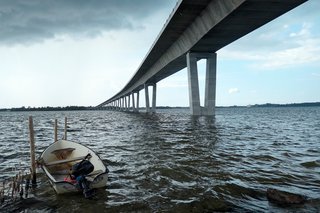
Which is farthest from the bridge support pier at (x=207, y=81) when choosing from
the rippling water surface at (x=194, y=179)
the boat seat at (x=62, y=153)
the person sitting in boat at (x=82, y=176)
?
the person sitting in boat at (x=82, y=176)

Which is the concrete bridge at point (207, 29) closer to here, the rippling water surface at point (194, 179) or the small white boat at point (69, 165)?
the rippling water surface at point (194, 179)

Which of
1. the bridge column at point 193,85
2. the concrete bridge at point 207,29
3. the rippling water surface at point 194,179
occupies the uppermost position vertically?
the concrete bridge at point 207,29

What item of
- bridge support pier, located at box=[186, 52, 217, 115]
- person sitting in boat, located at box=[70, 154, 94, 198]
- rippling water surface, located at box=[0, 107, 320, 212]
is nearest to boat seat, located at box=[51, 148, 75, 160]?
rippling water surface, located at box=[0, 107, 320, 212]

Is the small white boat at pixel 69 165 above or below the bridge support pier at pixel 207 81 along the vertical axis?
below

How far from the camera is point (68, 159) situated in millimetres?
10875

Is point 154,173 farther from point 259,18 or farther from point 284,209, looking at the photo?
point 259,18

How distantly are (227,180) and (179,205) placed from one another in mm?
2787

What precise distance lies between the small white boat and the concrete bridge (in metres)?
18.2

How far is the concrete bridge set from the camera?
24.9 metres

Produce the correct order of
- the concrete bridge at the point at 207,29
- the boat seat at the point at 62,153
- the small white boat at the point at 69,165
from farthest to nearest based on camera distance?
1. the concrete bridge at the point at 207,29
2. the boat seat at the point at 62,153
3. the small white boat at the point at 69,165

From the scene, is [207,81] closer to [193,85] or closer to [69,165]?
[193,85]

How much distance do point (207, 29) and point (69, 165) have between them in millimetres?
24301

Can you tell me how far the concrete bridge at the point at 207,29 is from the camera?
24.9m

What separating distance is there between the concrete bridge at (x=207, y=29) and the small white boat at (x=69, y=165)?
59.9 feet
